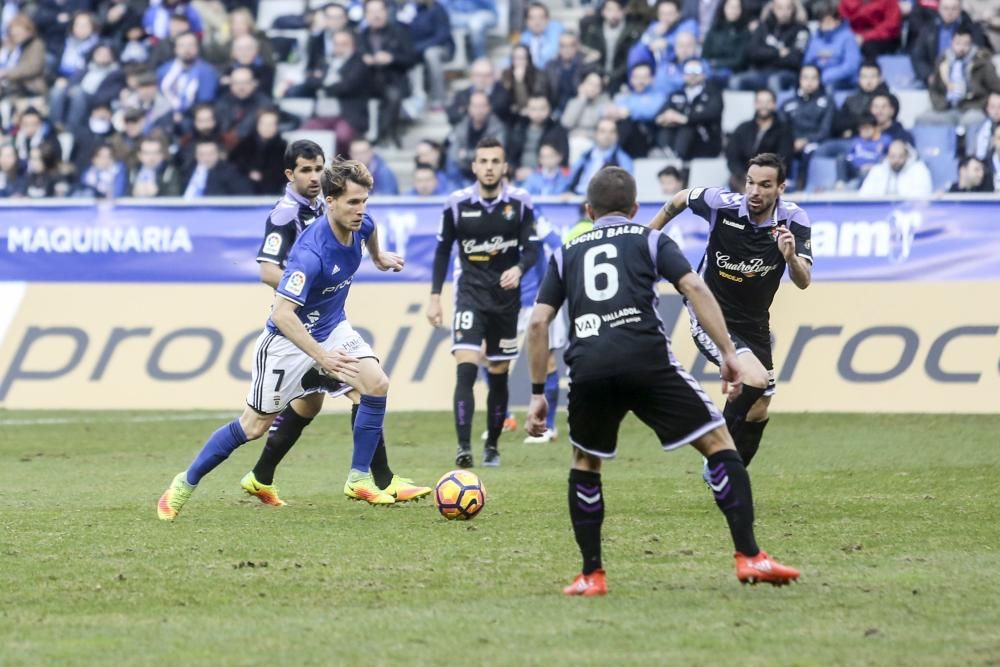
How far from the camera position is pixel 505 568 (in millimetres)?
8016

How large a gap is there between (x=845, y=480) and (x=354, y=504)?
11.1 ft

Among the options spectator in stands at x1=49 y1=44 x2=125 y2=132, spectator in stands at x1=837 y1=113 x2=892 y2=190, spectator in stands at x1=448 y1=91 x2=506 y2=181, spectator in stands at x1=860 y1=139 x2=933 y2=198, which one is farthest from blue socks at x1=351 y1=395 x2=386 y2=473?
spectator in stands at x1=49 y1=44 x2=125 y2=132

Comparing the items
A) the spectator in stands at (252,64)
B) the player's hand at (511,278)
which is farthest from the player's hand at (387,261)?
the spectator in stands at (252,64)

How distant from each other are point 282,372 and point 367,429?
65 centimetres

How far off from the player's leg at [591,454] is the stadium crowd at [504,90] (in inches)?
426

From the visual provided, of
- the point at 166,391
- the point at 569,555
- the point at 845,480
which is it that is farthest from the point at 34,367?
the point at 569,555

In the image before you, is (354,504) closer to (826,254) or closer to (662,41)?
(826,254)

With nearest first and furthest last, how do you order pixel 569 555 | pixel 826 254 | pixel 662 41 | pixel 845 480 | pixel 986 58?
pixel 569 555 → pixel 845 480 → pixel 826 254 → pixel 986 58 → pixel 662 41

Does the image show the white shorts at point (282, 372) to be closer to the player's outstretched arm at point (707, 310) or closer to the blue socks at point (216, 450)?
the blue socks at point (216, 450)

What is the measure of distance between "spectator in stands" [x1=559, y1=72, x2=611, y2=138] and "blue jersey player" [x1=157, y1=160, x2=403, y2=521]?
35.0 ft

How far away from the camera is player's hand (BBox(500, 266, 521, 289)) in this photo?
13.3 m

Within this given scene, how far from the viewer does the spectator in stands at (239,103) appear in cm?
2184

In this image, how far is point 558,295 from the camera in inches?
288

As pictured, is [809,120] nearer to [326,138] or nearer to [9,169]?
[326,138]
